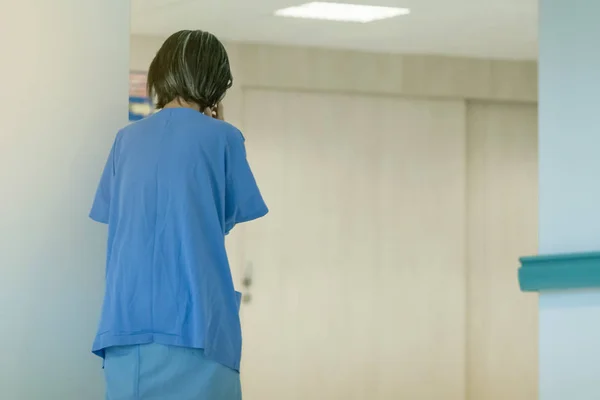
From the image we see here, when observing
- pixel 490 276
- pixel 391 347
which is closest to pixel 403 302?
pixel 391 347

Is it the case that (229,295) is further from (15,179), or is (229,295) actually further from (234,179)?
(15,179)

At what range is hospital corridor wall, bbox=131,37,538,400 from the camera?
4672mm

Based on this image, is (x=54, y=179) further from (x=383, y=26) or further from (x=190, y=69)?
(x=383, y=26)

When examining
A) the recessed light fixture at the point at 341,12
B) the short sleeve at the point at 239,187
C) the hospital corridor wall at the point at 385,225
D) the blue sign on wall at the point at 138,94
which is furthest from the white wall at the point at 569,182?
the hospital corridor wall at the point at 385,225

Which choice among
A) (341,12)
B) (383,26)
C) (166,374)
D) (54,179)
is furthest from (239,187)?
(383,26)

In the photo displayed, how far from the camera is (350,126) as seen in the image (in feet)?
15.9

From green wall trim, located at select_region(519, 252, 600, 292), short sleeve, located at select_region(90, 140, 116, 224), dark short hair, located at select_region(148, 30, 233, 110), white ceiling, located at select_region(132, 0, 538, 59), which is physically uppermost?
white ceiling, located at select_region(132, 0, 538, 59)

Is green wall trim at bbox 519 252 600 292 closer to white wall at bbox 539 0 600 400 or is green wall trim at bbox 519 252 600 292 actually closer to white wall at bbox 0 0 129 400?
white wall at bbox 539 0 600 400

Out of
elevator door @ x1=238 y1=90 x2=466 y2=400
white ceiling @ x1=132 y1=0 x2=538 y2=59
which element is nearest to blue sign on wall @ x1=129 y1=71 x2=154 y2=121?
white ceiling @ x1=132 y1=0 x2=538 y2=59

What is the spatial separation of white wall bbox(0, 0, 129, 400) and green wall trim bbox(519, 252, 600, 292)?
927mm

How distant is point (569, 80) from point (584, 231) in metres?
0.30

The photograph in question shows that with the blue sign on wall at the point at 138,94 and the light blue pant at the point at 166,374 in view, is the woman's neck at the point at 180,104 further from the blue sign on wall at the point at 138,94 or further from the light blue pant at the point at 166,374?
the blue sign on wall at the point at 138,94

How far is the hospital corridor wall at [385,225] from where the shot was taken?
4.67 metres

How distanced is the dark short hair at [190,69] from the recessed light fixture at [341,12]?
84.6 inches
